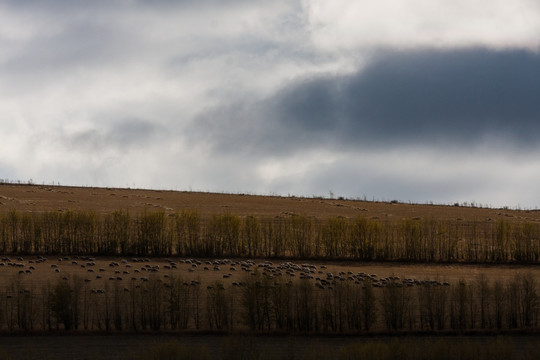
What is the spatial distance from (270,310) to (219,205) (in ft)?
180

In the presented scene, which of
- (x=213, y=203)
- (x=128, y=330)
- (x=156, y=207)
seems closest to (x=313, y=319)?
(x=128, y=330)

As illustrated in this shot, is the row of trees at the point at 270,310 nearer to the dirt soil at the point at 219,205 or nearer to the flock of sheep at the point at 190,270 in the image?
the flock of sheep at the point at 190,270

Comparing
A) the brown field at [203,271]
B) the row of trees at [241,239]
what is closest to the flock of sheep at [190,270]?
the brown field at [203,271]

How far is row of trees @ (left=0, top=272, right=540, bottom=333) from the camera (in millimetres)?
43281

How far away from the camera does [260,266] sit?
61.8m

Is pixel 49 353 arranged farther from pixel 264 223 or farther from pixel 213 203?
pixel 213 203

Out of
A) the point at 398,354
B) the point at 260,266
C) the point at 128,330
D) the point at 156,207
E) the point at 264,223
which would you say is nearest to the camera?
the point at 398,354

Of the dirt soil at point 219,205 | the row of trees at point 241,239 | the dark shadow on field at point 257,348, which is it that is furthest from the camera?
the dirt soil at point 219,205

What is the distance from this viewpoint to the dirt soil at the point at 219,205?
301 ft

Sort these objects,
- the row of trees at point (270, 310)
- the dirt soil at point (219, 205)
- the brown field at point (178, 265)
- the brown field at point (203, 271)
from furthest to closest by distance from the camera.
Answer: the dirt soil at point (219, 205), the brown field at point (203, 271), the row of trees at point (270, 310), the brown field at point (178, 265)

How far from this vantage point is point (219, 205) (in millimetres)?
98812

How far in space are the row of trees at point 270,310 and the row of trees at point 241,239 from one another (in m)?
21.7

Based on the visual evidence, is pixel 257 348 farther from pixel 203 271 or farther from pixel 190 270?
pixel 203 271

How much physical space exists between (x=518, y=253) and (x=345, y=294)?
101 ft
